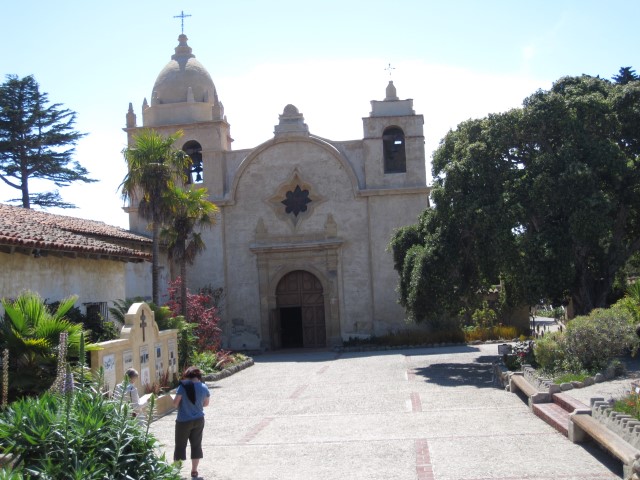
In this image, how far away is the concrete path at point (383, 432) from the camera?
9.04 m

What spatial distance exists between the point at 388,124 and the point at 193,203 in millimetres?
11197

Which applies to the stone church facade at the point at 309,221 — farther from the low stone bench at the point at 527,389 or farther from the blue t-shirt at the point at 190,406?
the blue t-shirt at the point at 190,406

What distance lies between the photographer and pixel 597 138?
19.7 metres

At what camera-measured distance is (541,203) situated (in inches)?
752

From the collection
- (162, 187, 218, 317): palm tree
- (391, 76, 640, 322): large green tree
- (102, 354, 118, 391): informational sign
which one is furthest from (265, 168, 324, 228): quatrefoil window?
(102, 354, 118, 391): informational sign

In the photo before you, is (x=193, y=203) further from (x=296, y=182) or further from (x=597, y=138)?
(x=597, y=138)

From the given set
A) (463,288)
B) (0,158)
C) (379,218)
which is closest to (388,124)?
(379,218)

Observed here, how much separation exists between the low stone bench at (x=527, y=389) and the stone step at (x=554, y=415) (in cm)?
17

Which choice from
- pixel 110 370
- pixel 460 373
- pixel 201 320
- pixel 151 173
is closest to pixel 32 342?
pixel 110 370

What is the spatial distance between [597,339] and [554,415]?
13.0 ft

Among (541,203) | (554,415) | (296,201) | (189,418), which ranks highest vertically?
(296,201)

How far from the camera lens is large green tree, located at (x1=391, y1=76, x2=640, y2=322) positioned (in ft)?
61.8

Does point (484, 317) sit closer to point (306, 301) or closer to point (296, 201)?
point (306, 301)

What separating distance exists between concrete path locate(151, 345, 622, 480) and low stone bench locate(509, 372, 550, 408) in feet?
0.70
